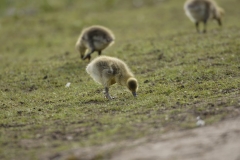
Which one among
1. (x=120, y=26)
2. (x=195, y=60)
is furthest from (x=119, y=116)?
(x=120, y=26)

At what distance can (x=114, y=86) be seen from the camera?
37.5 feet

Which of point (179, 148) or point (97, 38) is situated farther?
point (97, 38)

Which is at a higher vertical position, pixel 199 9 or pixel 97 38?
pixel 199 9

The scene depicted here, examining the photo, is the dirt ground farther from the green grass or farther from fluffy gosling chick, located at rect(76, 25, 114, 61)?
fluffy gosling chick, located at rect(76, 25, 114, 61)

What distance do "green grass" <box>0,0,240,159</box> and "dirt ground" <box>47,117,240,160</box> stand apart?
1.10 ft

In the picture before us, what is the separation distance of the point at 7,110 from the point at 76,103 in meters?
1.53

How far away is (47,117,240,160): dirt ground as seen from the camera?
6.24 m

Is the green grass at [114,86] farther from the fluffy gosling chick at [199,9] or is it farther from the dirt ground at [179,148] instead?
the fluffy gosling chick at [199,9]

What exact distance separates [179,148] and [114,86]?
514 centimetres

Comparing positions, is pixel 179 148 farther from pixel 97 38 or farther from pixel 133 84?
pixel 97 38

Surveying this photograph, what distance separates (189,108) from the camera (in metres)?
8.66

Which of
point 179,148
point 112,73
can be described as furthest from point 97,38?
point 179,148

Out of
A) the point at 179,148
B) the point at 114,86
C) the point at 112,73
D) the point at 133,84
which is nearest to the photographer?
the point at 179,148

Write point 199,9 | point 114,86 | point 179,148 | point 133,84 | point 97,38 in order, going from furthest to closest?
point 199,9 < point 97,38 < point 114,86 < point 133,84 < point 179,148
